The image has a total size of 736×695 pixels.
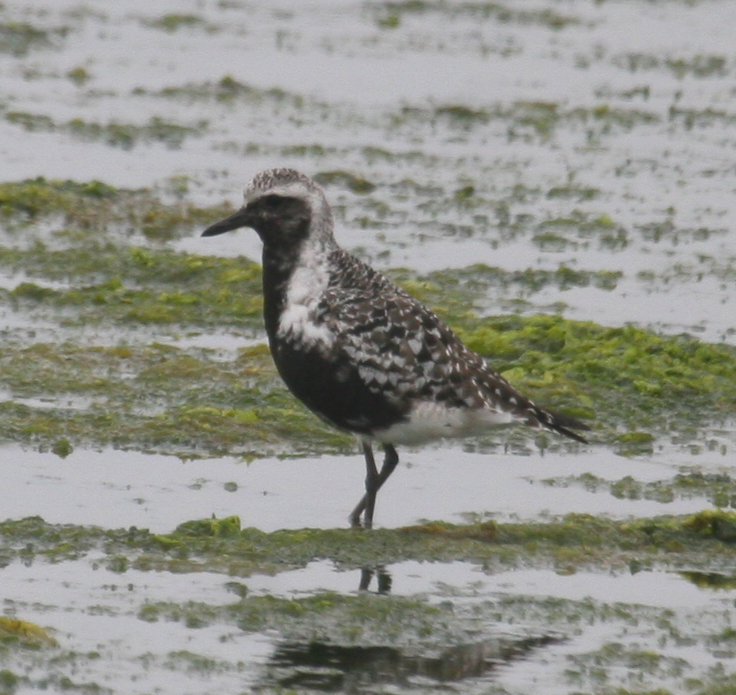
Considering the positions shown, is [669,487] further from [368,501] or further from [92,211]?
[92,211]

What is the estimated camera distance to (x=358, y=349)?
8398 mm

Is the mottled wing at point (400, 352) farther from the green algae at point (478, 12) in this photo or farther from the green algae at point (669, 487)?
the green algae at point (478, 12)

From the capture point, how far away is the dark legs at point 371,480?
27.8 ft

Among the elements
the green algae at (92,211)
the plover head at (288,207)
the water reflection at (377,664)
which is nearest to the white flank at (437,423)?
the plover head at (288,207)

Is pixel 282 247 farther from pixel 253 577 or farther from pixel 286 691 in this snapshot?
pixel 286 691

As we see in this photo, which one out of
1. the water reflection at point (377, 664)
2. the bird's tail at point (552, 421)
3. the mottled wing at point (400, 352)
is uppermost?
the mottled wing at point (400, 352)

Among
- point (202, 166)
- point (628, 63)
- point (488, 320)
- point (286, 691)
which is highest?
point (628, 63)

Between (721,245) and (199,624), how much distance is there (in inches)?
334

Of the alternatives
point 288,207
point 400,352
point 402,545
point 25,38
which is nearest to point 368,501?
point 402,545

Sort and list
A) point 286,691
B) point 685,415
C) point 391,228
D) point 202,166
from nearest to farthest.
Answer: point 286,691 < point 685,415 < point 391,228 < point 202,166

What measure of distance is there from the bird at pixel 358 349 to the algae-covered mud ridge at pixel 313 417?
44cm

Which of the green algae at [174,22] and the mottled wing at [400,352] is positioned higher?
the green algae at [174,22]

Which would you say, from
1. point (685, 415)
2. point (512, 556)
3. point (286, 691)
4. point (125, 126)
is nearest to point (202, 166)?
point (125, 126)

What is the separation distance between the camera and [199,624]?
695cm
